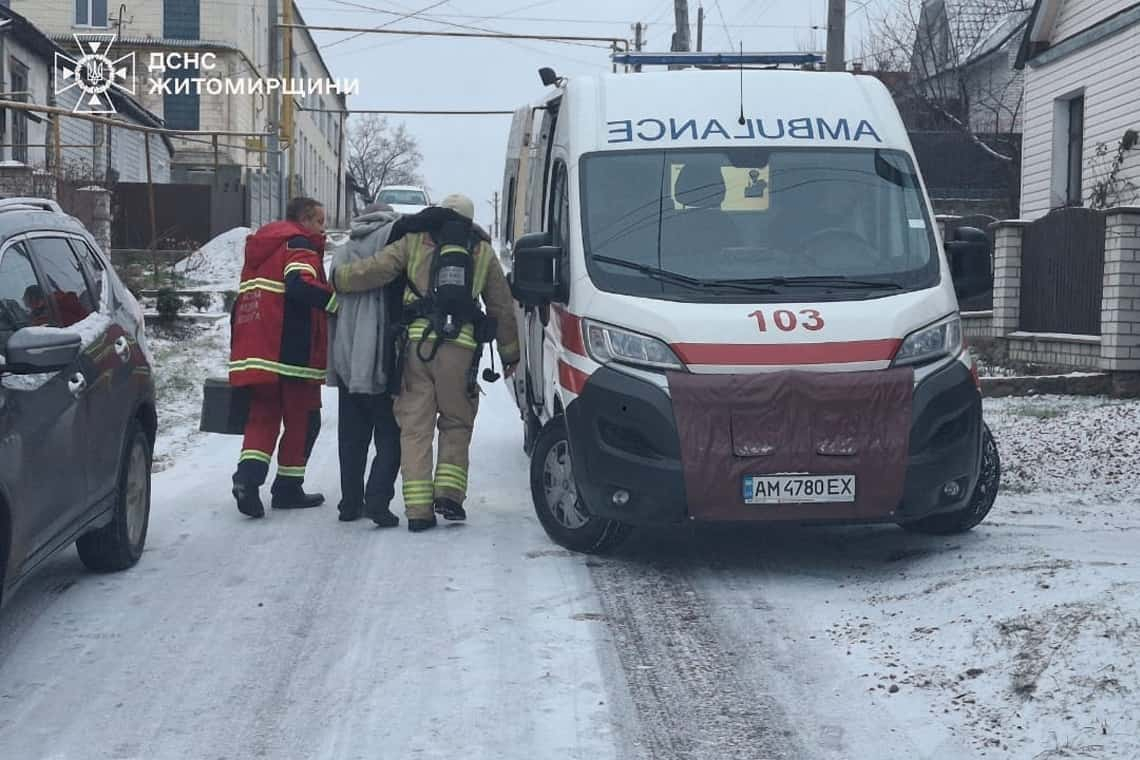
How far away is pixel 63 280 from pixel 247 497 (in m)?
2.26

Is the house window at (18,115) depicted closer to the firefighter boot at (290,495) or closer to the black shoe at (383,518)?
the firefighter boot at (290,495)

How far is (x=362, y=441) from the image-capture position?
8617 millimetres

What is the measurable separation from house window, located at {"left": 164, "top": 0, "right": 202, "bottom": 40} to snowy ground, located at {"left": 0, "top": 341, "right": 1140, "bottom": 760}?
47132 mm

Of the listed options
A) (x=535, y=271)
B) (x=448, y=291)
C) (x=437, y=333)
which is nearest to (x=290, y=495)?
(x=437, y=333)

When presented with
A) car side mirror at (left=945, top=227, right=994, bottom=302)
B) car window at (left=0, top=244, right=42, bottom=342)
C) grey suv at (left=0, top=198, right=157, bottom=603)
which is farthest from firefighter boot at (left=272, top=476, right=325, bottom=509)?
car side mirror at (left=945, top=227, right=994, bottom=302)

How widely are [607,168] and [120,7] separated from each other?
153ft

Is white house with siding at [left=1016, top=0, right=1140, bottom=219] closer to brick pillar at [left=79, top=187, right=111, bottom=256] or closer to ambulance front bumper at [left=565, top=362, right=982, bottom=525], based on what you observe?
brick pillar at [left=79, top=187, right=111, bottom=256]

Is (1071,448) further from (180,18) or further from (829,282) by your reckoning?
(180,18)

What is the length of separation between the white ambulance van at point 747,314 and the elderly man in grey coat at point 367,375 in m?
0.92

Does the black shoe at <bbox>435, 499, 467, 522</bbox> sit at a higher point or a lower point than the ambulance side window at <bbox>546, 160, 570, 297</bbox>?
lower

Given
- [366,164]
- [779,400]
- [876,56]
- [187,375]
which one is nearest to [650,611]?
[779,400]

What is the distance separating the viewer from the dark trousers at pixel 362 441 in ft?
28.1

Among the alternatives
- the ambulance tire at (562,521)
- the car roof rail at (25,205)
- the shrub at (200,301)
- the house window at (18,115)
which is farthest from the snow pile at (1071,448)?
the house window at (18,115)

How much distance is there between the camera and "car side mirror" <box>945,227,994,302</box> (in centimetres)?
768
